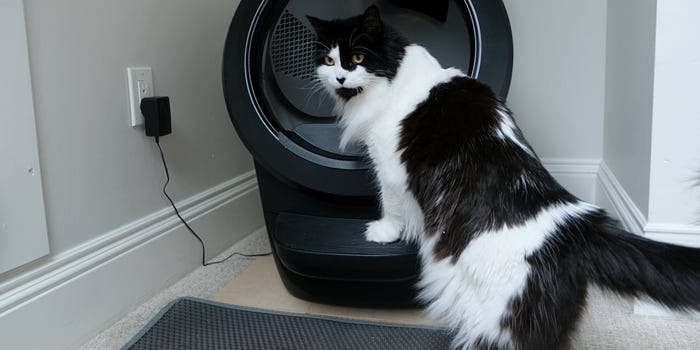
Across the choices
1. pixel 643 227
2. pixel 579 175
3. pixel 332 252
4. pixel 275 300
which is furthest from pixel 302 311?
pixel 579 175

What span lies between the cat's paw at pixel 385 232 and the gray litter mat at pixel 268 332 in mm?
174

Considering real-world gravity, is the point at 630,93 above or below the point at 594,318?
above

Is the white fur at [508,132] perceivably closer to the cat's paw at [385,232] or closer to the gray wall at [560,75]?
the cat's paw at [385,232]

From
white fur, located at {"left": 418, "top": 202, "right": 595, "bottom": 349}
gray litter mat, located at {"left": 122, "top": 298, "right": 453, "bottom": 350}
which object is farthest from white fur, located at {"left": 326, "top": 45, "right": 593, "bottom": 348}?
gray litter mat, located at {"left": 122, "top": 298, "right": 453, "bottom": 350}

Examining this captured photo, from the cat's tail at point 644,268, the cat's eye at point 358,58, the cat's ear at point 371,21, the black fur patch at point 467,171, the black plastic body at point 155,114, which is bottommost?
the cat's tail at point 644,268

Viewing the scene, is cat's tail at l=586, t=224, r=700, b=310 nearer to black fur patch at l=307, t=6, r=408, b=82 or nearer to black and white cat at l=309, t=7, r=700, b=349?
black and white cat at l=309, t=7, r=700, b=349

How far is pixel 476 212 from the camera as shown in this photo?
2.77 feet

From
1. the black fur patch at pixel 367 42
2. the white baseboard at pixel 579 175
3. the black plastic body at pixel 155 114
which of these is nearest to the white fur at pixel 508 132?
the black fur patch at pixel 367 42

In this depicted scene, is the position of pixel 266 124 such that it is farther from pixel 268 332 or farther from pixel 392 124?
pixel 268 332

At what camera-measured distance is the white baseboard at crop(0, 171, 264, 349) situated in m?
0.96

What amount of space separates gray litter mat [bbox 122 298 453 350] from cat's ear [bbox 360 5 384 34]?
23.5 inches

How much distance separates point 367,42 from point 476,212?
1.40 ft

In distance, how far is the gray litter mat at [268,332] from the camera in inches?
40.7

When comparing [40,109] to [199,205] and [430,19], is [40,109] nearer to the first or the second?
[199,205]
